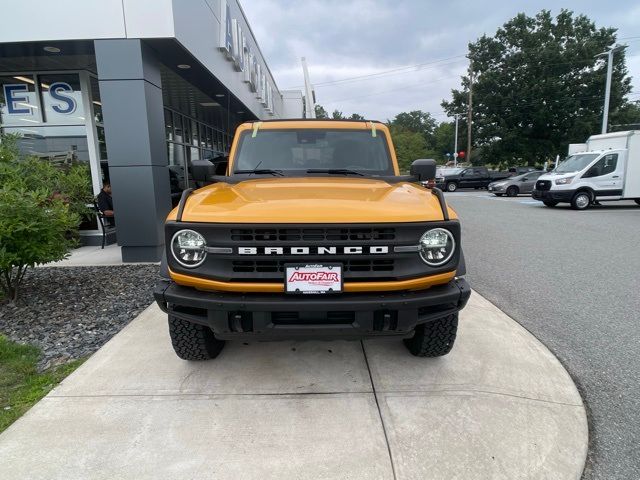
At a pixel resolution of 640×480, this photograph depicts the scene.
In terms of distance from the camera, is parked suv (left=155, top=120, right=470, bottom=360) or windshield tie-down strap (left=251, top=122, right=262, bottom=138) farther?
windshield tie-down strap (left=251, top=122, right=262, bottom=138)

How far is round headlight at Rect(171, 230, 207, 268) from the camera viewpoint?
258 cm

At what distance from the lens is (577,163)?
597 inches

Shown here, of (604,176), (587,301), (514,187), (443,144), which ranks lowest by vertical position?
(587,301)

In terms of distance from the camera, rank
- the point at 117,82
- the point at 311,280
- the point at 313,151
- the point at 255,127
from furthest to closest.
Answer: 1. the point at 117,82
2. the point at 255,127
3. the point at 313,151
4. the point at 311,280

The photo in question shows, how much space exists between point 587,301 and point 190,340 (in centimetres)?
453

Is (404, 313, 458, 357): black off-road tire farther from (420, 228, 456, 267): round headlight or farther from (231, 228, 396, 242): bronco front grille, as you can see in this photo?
(231, 228, 396, 242): bronco front grille

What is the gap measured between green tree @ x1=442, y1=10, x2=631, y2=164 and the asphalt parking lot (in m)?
29.4

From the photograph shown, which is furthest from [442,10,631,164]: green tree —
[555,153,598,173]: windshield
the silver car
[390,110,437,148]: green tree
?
[390,110,437,148]: green tree

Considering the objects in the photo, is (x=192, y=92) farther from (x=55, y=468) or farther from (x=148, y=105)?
(x=55, y=468)

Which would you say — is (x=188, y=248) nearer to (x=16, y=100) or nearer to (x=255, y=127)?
(x=255, y=127)

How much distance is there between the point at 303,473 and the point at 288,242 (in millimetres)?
1267

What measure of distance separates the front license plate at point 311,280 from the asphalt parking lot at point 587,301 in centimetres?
170

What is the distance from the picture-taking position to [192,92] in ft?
35.0

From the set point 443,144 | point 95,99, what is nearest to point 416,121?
point 443,144
